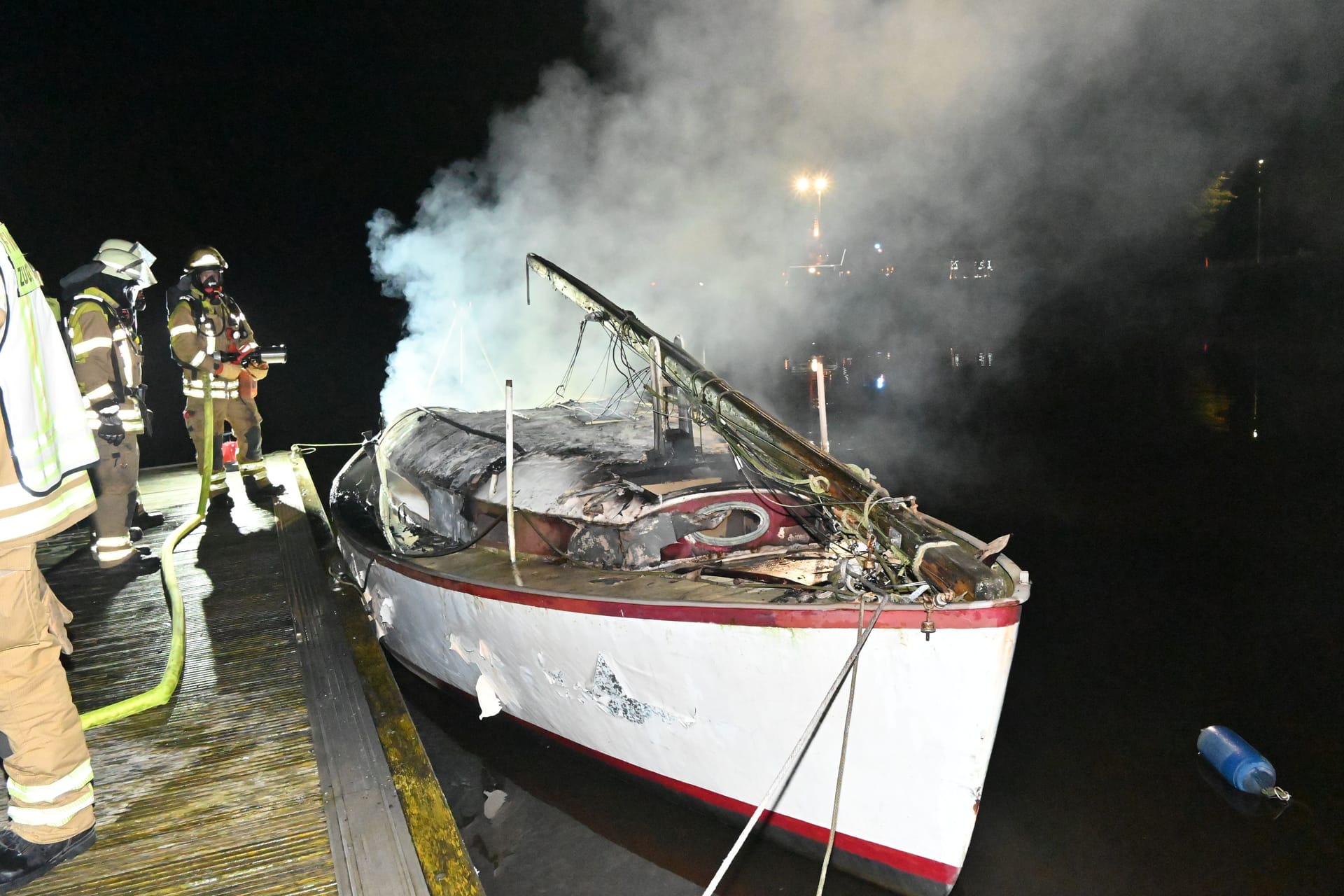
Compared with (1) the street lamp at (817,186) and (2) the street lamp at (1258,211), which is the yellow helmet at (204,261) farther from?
(2) the street lamp at (1258,211)

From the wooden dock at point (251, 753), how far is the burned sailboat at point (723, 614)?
746 millimetres

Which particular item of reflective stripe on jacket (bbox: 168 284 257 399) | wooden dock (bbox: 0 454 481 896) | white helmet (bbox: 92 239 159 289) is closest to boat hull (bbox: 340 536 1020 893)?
wooden dock (bbox: 0 454 481 896)

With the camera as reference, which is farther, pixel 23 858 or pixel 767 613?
pixel 767 613

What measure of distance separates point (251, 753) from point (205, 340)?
5.49m

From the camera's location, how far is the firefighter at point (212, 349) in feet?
24.2

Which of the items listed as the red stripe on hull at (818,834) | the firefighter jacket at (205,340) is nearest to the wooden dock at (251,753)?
the red stripe on hull at (818,834)

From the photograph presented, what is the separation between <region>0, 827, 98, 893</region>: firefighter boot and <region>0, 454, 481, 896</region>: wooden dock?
0.24ft

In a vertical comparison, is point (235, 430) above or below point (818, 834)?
above

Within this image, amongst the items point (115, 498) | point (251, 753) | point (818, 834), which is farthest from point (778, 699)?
point (115, 498)

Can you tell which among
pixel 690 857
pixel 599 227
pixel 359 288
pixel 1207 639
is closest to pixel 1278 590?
pixel 1207 639

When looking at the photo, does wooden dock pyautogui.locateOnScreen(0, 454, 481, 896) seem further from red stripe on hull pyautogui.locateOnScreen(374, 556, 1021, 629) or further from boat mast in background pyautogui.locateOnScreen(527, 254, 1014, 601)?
boat mast in background pyautogui.locateOnScreen(527, 254, 1014, 601)

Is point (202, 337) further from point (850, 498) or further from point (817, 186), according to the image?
point (817, 186)

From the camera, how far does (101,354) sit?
5.41m

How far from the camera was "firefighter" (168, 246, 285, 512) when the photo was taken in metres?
7.36
